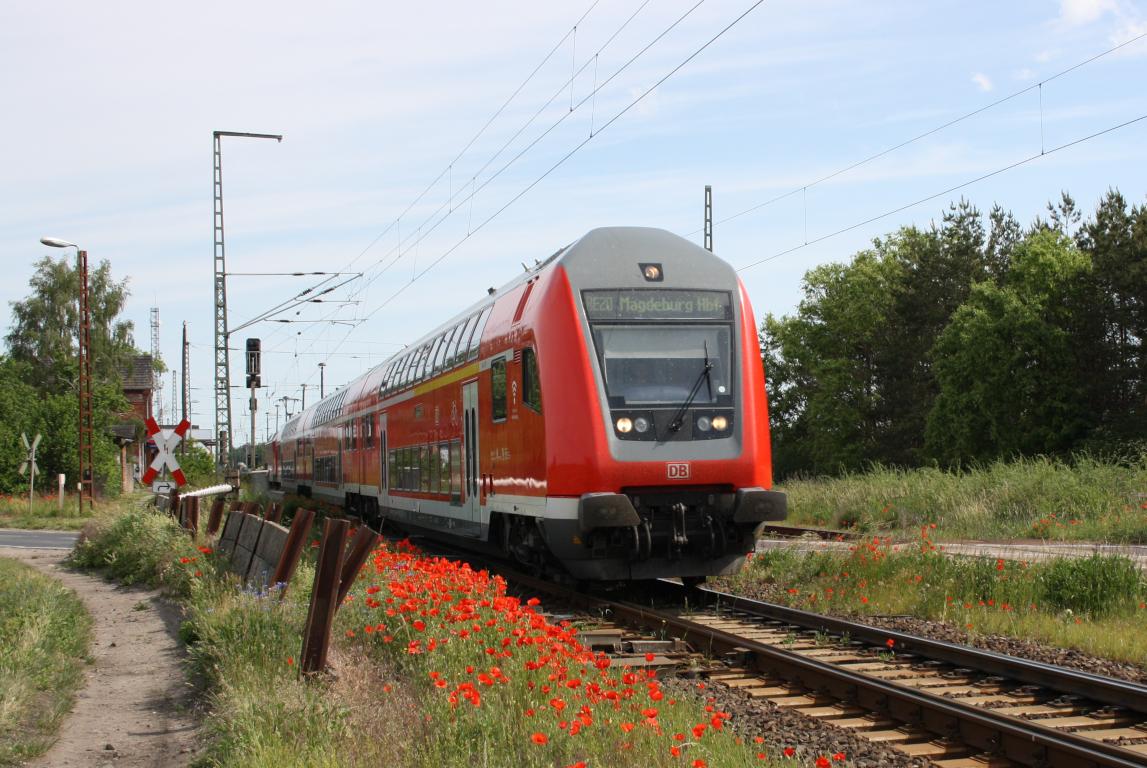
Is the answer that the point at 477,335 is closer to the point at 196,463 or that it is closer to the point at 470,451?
the point at 470,451

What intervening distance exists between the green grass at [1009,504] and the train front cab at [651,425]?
726 centimetres

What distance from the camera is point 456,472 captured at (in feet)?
52.3

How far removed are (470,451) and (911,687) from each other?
330 inches

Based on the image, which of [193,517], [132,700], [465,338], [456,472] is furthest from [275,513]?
[132,700]

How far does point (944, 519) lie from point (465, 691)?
17100mm

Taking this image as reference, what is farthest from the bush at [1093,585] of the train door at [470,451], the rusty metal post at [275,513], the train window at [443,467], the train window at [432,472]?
the train window at [432,472]

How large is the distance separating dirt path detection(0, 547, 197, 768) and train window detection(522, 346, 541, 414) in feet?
13.1

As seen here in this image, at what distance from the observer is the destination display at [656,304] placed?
39.8 ft

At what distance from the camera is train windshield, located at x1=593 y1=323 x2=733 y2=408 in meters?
11.9

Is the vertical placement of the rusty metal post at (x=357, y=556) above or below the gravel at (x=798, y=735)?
above

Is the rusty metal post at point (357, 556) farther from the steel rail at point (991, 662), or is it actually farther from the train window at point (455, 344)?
the train window at point (455, 344)

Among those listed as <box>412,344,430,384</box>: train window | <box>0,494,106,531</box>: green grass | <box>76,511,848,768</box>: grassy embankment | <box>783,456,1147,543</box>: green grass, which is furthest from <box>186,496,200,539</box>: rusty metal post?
<box>0,494,106,531</box>: green grass

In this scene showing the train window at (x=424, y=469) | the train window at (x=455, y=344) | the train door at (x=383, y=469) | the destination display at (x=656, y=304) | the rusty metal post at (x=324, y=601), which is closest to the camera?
the rusty metal post at (x=324, y=601)

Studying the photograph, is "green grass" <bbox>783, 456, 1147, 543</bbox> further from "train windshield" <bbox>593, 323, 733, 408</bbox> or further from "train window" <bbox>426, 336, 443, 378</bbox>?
"train window" <bbox>426, 336, 443, 378</bbox>
